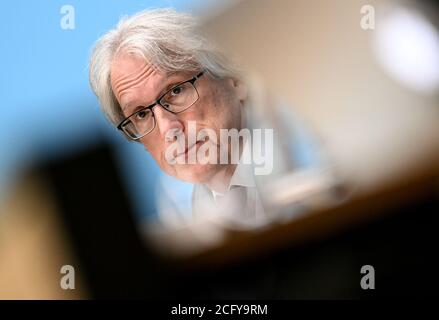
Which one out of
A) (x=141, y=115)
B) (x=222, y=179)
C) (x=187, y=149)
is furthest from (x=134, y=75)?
(x=222, y=179)

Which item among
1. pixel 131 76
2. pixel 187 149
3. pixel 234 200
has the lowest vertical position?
pixel 234 200

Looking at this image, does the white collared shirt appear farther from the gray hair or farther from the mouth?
the gray hair

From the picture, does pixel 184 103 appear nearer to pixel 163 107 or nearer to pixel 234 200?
pixel 163 107

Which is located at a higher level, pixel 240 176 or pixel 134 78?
pixel 134 78

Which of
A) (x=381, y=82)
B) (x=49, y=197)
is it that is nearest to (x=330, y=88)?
(x=381, y=82)

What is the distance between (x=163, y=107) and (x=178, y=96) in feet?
0.18

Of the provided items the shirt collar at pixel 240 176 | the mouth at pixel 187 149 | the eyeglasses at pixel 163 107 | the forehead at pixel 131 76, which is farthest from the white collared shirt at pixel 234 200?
the forehead at pixel 131 76

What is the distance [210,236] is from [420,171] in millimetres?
612

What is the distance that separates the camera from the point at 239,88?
2.14 m

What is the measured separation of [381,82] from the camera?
2090mm

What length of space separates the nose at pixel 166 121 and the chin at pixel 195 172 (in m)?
0.11

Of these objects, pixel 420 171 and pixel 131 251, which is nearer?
pixel 420 171
